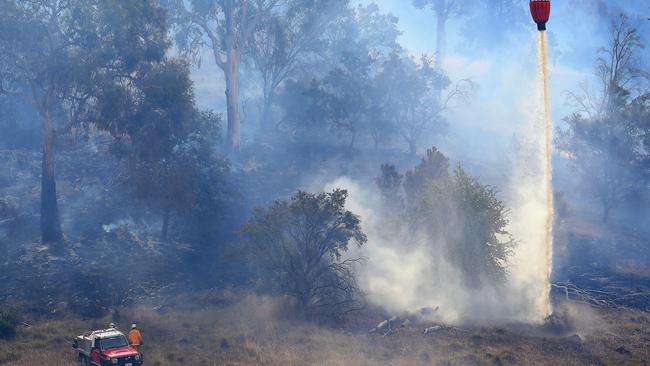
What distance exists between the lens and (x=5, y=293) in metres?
37.2

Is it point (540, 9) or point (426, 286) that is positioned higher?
point (540, 9)

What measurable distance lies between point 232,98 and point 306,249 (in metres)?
32.2

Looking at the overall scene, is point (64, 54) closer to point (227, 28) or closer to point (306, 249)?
point (306, 249)

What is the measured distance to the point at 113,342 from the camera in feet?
84.4

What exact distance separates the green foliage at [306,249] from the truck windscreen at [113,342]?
39.4 ft

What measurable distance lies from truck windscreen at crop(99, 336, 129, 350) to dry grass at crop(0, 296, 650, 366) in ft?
6.33

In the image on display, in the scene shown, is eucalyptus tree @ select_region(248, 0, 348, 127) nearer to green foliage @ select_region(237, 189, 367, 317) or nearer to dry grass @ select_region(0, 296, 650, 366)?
green foliage @ select_region(237, 189, 367, 317)

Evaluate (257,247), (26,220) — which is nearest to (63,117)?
(26,220)

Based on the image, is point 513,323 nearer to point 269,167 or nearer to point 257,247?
point 257,247

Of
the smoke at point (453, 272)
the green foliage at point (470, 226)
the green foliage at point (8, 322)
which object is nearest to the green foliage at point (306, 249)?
the smoke at point (453, 272)

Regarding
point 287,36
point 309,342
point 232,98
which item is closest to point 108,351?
point 309,342

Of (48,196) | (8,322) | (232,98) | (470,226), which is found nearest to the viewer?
(8,322)

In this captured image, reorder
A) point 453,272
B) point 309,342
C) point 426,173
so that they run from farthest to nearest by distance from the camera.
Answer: point 426,173, point 453,272, point 309,342

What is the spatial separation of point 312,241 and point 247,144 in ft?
112
